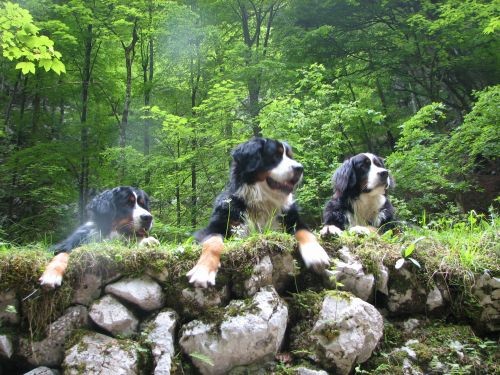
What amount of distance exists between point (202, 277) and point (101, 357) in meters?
0.78

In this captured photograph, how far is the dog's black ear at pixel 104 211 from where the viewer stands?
4180 mm

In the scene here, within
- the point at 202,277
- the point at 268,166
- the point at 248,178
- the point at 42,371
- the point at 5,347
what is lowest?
the point at 42,371

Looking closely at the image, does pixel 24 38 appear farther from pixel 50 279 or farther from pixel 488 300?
pixel 488 300

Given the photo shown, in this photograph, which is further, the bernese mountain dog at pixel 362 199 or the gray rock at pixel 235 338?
the bernese mountain dog at pixel 362 199

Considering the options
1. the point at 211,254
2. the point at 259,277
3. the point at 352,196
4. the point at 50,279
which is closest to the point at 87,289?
the point at 50,279

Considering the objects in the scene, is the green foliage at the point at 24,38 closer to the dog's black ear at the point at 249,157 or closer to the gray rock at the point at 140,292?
the dog's black ear at the point at 249,157

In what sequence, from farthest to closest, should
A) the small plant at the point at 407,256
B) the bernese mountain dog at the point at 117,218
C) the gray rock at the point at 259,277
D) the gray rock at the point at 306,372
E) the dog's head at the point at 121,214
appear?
the dog's head at the point at 121,214 → the bernese mountain dog at the point at 117,218 → the small plant at the point at 407,256 → the gray rock at the point at 259,277 → the gray rock at the point at 306,372

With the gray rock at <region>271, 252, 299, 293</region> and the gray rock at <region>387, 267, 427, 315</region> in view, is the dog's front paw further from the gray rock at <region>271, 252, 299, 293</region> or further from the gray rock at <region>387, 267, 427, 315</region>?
the gray rock at <region>387, 267, 427, 315</region>

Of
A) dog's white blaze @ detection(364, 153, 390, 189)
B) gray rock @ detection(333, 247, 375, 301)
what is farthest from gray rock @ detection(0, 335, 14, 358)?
dog's white blaze @ detection(364, 153, 390, 189)

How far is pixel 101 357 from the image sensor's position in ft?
8.62

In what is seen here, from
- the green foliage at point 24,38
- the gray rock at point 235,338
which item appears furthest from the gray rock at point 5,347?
the green foliage at point 24,38

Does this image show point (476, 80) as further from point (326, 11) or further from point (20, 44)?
point (20, 44)

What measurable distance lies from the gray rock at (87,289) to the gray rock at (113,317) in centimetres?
7

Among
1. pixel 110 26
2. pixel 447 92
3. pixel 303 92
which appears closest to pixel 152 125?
pixel 110 26
